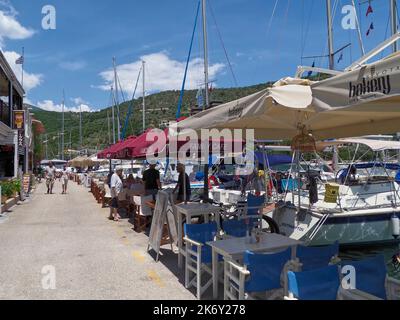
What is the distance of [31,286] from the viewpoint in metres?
5.75

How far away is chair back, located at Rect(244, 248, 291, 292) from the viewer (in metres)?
3.89

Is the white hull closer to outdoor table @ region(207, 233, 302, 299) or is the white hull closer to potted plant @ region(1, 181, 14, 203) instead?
outdoor table @ region(207, 233, 302, 299)

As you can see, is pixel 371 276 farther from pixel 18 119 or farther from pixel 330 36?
pixel 18 119

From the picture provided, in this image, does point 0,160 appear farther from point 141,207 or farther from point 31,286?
point 31,286

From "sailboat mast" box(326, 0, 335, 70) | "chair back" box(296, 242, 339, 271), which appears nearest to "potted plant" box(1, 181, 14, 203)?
A: "chair back" box(296, 242, 339, 271)

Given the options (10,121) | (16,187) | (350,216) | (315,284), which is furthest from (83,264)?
(10,121)

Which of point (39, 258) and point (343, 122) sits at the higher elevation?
point (343, 122)

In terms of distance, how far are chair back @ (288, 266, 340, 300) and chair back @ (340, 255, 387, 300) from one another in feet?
1.32

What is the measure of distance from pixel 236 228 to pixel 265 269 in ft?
7.20

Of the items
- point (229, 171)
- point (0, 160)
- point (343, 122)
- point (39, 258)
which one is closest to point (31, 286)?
point (39, 258)

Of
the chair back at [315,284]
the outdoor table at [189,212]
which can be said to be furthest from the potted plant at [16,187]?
the chair back at [315,284]

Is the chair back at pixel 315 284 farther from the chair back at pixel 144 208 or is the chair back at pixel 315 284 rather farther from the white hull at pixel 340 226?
the chair back at pixel 144 208
